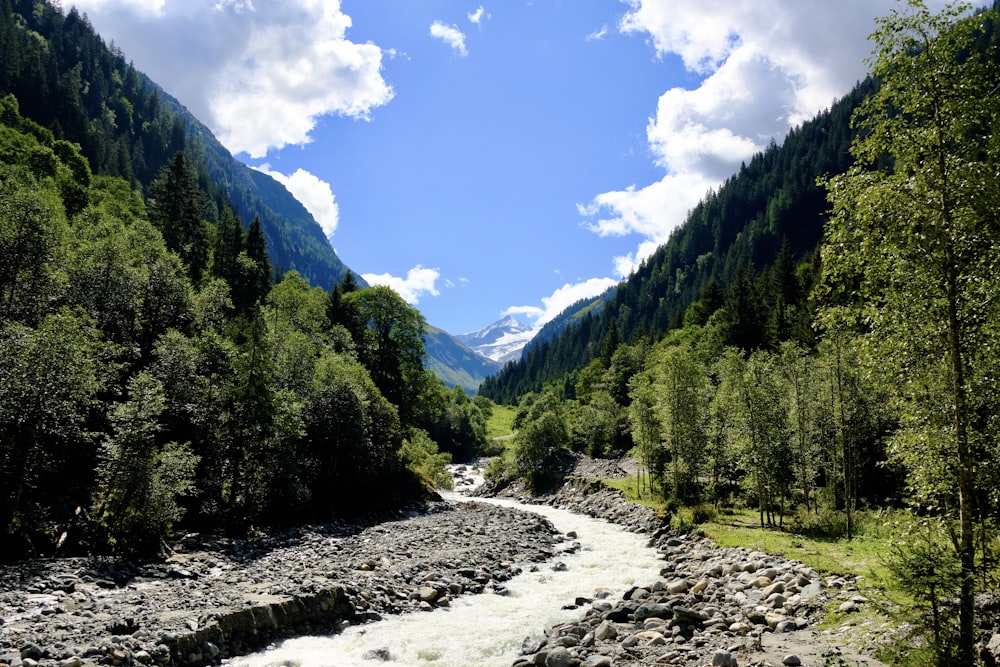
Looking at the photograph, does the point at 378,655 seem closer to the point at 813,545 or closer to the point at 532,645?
the point at 532,645

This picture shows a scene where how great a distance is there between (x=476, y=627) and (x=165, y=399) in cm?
1887

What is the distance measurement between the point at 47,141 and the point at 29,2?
115 metres

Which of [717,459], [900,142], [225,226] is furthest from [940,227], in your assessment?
[225,226]

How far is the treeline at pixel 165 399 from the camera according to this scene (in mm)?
21859

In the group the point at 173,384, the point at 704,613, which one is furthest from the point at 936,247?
the point at 173,384

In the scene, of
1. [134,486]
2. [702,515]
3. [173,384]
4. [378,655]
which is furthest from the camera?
[702,515]

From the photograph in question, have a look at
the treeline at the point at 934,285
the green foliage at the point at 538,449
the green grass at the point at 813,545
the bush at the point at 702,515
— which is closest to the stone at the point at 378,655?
the treeline at the point at 934,285

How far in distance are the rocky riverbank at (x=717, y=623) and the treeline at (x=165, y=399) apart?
19.1 meters

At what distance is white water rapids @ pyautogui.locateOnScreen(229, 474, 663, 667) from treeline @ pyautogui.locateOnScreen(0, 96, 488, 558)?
12.2 metres

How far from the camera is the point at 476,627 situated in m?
18.6

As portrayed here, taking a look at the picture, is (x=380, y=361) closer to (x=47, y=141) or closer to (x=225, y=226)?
(x=225, y=226)

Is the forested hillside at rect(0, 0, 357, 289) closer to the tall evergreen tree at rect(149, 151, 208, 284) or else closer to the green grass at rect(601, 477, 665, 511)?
the tall evergreen tree at rect(149, 151, 208, 284)

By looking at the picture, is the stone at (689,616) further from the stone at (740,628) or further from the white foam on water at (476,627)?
the white foam on water at (476,627)

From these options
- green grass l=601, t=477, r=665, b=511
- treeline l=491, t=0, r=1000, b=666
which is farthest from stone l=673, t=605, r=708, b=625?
green grass l=601, t=477, r=665, b=511
